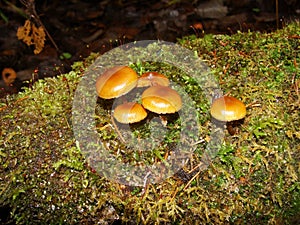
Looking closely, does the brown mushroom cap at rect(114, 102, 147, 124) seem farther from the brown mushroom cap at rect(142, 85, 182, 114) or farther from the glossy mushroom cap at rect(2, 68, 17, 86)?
the glossy mushroom cap at rect(2, 68, 17, 86)

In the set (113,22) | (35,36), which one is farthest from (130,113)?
(113,22)

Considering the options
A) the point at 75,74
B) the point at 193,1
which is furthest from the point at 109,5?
the point at 75,74

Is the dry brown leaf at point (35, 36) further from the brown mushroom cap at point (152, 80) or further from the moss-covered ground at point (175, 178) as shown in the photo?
the brown mushroom cap at point (152, 80)

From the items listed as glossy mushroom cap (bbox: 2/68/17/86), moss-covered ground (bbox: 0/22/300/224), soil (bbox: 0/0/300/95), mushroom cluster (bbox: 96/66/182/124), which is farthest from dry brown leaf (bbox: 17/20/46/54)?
mushroom cluster (bbox: 96/66/182/124)

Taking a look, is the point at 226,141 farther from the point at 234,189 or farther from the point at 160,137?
the point at 160,137

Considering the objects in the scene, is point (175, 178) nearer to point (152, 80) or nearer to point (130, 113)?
point (130, 113)

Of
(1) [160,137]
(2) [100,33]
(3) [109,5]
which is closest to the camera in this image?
(1) [160,137]
